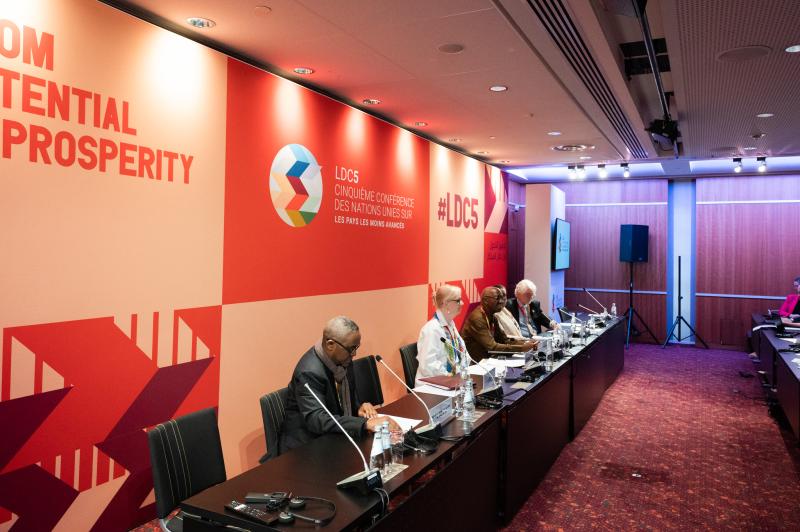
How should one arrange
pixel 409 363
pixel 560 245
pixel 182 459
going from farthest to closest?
pixel 560 245
pixel 409 363
pixel 182 459

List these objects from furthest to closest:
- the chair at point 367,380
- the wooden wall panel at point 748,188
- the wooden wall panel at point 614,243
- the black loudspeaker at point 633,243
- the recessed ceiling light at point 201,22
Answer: the wooden wall panel at point 614,243 < the black loudspeaker at point 633,243 < the wooden wall panel at point 748,188 < the chair at point 367,380 < the recessed ceiling light at point 201,22

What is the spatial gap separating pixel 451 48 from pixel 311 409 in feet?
8.07

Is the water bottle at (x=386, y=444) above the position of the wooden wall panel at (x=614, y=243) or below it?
below

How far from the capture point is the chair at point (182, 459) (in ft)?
7.52

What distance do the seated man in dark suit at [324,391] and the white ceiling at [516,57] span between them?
1791mm

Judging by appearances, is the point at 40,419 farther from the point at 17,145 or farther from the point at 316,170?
the point at 316,170

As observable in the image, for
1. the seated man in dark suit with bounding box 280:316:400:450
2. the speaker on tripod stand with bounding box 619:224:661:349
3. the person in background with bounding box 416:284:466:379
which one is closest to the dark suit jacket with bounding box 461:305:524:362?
the person in background with bounding box 416:284:466:379

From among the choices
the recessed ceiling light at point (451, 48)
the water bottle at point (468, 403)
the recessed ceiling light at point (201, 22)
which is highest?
the recessed ceiling light at point (451, 48)

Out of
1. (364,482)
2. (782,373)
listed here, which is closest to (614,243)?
(782,373)

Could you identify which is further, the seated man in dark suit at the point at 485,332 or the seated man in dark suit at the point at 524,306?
the seated man in dark suit at the point at 524,306

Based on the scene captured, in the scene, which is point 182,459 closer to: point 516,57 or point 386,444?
point 386,444

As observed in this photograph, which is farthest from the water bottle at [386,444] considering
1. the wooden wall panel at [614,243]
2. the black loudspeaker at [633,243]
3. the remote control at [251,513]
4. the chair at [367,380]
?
the wooden wall panel at [614,243]

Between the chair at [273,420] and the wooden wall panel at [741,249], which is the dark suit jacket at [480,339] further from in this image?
the wooden wall panel at [741,249]

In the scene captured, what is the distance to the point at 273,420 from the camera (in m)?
2.98
